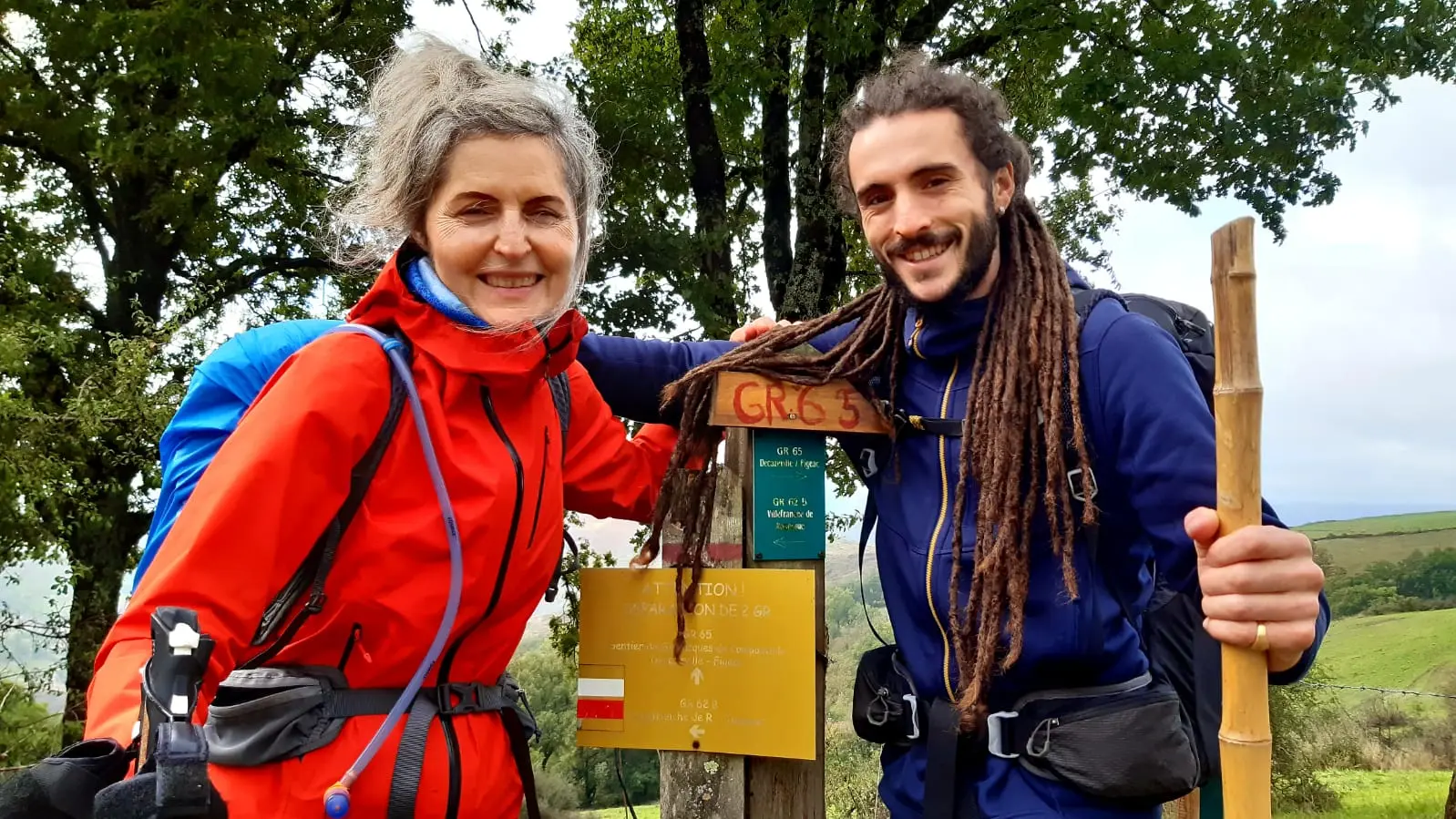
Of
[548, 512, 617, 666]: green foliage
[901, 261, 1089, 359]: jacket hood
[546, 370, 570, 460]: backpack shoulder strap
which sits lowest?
[548, 512, 617, 666]: green foliage

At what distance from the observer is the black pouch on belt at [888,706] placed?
2.27 m

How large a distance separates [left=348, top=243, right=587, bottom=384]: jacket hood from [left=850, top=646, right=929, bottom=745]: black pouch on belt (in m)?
1.22

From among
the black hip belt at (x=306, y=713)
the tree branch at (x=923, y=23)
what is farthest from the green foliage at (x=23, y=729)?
the tree branch at (x=923, y=23)

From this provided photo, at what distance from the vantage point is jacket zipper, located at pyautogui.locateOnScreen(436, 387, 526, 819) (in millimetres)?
1905

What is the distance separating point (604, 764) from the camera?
392 inches

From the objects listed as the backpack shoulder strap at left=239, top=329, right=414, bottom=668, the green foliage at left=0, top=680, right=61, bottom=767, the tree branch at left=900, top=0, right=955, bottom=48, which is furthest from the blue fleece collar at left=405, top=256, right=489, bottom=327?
the green foliage at left=0, top=680, right=61, bottom=767

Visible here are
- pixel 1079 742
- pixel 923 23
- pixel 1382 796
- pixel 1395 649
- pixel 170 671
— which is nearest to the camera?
pixel 170 671

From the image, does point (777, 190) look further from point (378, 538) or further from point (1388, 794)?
point (1388, 794)

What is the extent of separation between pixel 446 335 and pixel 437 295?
0.33 ft

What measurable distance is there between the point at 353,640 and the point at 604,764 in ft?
28.9

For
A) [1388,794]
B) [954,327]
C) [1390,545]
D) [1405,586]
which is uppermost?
[954,327]

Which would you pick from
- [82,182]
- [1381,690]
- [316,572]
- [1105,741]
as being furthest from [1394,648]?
[82,182]

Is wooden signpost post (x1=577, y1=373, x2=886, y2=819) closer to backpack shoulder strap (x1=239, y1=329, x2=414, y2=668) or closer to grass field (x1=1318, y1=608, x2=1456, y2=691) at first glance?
backpack shoulder strap (x1=239, y1=329, x2=414, y2=668)

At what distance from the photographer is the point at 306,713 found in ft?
5.90
